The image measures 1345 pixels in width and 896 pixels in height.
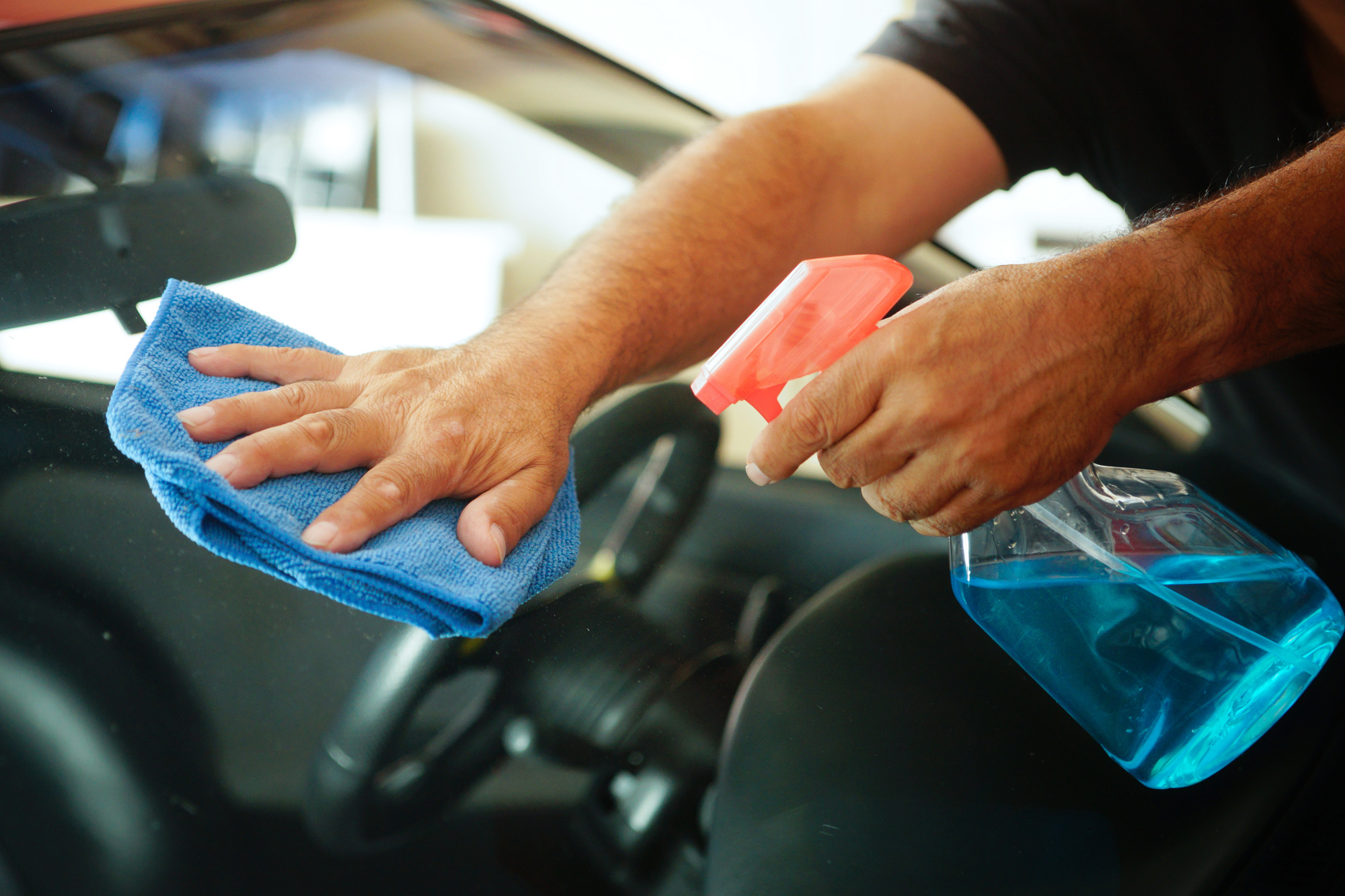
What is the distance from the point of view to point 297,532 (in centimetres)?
47

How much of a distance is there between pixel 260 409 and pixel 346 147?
0.52 meters

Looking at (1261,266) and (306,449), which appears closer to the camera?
(306,449)

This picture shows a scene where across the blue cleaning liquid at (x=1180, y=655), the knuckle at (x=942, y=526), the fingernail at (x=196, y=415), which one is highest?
the fingernail at (x=196, y=415)

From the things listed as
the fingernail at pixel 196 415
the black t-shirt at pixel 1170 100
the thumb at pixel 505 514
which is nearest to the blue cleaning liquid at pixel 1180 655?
the thumb at pixel 505 514

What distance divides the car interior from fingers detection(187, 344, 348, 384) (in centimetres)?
7

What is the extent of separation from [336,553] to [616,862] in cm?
24

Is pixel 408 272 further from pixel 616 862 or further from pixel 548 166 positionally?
pixel 616 862

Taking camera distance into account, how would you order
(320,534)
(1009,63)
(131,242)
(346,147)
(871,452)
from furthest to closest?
(1009,63)
(346,147)
(131,242)
(871,452)
(320,534)

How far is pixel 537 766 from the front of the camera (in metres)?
0.50

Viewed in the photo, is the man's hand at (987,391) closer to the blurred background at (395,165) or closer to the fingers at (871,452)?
the fingers at (871,452)

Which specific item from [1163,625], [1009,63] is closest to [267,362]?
[1163,625]

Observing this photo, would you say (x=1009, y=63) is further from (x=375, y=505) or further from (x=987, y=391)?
(x=375, y=505)

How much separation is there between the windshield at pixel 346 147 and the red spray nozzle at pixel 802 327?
1.15 feet

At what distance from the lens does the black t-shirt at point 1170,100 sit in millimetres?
972
